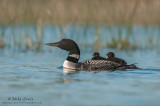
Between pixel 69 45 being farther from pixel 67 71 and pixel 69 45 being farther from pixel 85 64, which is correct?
pixel 67 71

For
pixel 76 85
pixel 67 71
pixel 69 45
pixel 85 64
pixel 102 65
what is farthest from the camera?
pixel 69 45

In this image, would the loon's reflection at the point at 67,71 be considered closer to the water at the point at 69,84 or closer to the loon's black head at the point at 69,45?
the water at the point at 69,84

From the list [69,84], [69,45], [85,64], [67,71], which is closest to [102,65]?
[85,64]

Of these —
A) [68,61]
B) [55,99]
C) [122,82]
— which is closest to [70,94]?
[55,99]

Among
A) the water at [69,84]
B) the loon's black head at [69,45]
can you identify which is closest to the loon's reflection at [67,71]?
the water at [69,84]

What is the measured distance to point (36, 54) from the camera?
12.3 meters

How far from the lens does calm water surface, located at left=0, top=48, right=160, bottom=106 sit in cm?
606

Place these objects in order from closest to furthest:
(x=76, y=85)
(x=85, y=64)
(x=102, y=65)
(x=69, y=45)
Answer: (x=76, y=85)
(x=102, y=65)
(x=85, y=64)
(x=69, y=45)

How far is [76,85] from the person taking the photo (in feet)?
23.7

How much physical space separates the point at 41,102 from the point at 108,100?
80 centimetres

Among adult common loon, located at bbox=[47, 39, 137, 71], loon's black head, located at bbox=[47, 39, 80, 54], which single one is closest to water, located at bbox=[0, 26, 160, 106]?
adult common loon, located at bbox=[47, 39, 137, 71]

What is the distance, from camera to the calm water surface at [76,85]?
6.06 metres

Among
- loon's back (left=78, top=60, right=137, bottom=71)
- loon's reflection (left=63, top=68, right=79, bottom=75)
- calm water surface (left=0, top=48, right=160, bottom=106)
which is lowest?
calm water surface (left=0, top=48, right=160, bottom=106)

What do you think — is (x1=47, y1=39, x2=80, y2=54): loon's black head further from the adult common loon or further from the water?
the water
